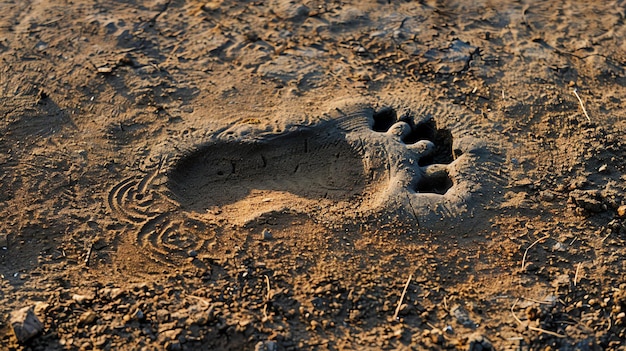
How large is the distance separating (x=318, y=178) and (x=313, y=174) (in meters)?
0.05

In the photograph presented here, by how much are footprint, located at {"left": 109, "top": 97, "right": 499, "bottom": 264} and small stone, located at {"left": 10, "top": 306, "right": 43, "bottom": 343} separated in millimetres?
589

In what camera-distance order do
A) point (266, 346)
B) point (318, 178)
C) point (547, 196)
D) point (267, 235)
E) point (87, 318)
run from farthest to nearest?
point (318, 178), point (547, 196), point (267, 235), point (87, 318), point (266, 346)

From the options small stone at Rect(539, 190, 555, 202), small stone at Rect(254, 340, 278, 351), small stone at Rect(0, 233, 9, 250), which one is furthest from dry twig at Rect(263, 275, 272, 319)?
small stone at Rect(539, 190, 555, 202)

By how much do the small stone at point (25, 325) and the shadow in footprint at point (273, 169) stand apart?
92 centimetres

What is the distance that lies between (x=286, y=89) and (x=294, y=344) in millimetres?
1715

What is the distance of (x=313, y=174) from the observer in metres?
3.87

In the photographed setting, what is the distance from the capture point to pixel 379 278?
3293 millimetres

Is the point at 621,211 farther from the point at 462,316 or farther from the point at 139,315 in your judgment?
the point at 139,315

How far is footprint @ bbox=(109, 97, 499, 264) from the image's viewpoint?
3555 mm

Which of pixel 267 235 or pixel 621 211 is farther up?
pixel 621 211

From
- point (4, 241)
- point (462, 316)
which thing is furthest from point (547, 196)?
point (4, 241)

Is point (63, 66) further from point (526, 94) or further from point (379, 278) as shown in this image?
point (526, 94)

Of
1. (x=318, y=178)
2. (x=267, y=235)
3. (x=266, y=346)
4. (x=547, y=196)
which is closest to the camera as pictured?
(x=266, y=346)

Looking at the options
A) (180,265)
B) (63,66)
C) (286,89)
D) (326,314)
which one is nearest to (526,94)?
(286,89)
